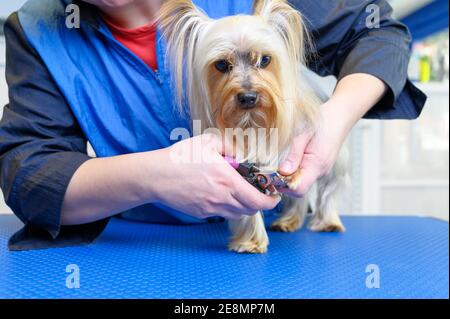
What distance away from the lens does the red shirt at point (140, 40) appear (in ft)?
3.38

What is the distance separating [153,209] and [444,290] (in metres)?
0.69

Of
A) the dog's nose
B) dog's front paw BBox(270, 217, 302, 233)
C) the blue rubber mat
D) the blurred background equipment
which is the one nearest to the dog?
the dog's nose

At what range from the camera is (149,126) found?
40.0 inches

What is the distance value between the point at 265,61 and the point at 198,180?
269mm

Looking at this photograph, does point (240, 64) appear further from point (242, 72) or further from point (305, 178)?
point (305, 178)

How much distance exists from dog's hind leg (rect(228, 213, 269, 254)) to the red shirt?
0.36m

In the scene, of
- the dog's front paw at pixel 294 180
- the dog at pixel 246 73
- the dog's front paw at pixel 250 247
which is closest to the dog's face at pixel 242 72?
the dog at pixel 246 73

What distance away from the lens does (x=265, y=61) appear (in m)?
0.91

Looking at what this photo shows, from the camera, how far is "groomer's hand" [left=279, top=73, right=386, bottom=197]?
0.87m

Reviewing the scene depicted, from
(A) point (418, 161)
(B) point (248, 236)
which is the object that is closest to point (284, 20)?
(B) point (248, 236)

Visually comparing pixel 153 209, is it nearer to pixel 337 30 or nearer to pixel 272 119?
pixel 272 119

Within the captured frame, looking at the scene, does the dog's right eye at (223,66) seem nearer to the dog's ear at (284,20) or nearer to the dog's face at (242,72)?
the dog's face at (242,72)

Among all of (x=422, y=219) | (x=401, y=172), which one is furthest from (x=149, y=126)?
(x=401, y=172)

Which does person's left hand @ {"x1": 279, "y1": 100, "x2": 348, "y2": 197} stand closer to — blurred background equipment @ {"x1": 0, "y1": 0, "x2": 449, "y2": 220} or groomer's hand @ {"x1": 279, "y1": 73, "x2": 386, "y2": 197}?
groomer's hand @ {"x1": 279, "y1": 73, "x2": 386, "y2": 197}
